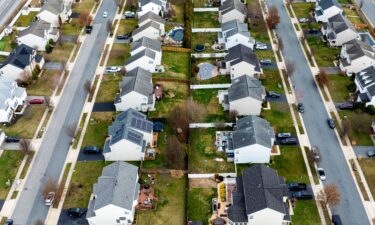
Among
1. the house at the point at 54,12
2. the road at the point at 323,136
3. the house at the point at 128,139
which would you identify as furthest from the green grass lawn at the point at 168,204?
the house at the point at 54,12

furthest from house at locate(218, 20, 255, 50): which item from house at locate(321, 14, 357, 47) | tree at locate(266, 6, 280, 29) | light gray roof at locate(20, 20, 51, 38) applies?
light gray roof at locate(20, 20, 51, 38)

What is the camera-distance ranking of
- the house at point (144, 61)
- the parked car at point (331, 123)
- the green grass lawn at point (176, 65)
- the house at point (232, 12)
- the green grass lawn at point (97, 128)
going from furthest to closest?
the house at point (232, 12) < the green grass lawn at point (176, 65) < the house at point (144, 61) < the parked car at point (331, 123) < the green grass lawn at point (97, 128)

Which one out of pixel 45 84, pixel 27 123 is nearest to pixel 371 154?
pixel 27 123

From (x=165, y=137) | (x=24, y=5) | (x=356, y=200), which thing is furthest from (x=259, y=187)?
(x=24, y=5)

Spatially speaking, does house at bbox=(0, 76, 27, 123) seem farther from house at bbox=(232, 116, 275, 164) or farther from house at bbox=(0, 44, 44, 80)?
house at bbox=(232, 116, 275, 164)

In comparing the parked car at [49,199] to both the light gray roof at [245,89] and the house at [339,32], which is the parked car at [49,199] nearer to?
the light gray roof at [245,89]

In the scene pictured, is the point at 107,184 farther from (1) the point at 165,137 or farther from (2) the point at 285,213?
(2) the point at 285,213
